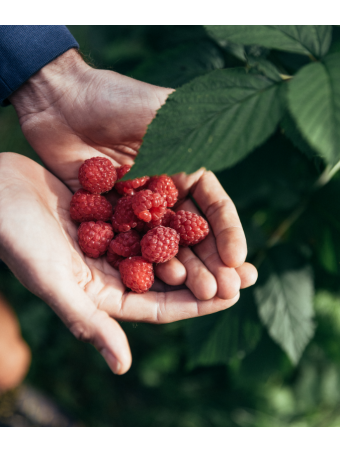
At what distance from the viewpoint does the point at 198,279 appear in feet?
4.26

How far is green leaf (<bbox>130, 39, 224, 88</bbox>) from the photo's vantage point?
1.36 m

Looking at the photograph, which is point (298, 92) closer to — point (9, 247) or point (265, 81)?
point (265, 81)

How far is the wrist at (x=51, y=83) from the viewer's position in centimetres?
174

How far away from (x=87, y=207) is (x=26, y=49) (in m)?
0.82

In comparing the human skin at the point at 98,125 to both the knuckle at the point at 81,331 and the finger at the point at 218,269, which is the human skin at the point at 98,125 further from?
the knuckle at the point at 81,331

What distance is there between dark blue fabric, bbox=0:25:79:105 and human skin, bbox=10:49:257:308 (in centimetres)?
5

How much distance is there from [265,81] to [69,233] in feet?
3.57

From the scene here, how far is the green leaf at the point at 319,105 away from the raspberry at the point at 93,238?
3.44 feet

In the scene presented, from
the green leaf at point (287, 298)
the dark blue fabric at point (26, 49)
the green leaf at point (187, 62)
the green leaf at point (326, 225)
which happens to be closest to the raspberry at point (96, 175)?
the green leaf at point (187, 62)

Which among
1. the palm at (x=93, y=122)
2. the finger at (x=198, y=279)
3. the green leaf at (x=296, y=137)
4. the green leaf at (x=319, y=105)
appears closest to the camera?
the green leaf at (x=319, y=105)

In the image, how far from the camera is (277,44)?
2.38 feet

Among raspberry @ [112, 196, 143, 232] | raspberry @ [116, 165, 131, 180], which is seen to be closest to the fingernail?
raspberry @ [112, 196, 143, 232]

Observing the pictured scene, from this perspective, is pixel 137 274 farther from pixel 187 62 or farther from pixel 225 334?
pixel 187 62

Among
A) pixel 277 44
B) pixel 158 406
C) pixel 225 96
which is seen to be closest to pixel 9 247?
pixel 225 96
